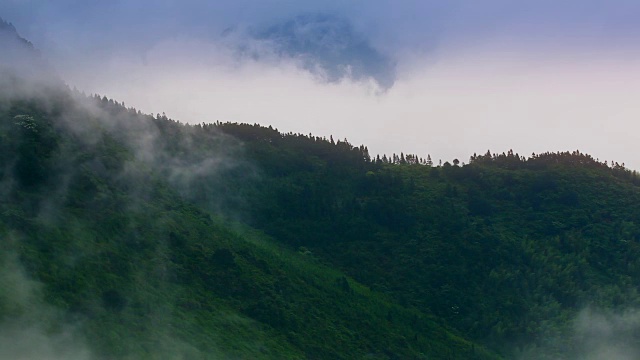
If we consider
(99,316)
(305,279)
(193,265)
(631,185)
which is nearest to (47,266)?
(99,316)

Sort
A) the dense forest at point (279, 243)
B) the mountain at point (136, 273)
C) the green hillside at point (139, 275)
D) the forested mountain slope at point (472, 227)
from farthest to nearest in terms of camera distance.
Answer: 1. the forested mountain slope at point (472, 227)
2. the dense forest at point (279, 243)
3. the green hillside at point (139, 275)
4. the mountain at point (136, 273)

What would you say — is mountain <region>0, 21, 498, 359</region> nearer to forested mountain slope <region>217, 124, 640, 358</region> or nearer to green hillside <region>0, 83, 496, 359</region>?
green hillside <region>0, 83, 496, 359</region>

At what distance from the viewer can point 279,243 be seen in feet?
358

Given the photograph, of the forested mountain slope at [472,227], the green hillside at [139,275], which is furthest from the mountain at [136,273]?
the forested mountain slope at [472,227]

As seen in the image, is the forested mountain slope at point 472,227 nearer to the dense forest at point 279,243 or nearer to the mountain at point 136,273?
the dense forest at point 279,243

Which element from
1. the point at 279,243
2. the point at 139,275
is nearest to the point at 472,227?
the point at 279,243

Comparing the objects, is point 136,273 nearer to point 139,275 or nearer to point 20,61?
point 139,275

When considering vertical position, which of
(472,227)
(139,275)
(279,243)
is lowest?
(139,275)

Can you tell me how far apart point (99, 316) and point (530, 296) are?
55.5 m

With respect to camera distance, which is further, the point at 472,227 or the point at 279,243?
the point at 472,227

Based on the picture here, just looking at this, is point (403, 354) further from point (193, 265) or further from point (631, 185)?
point (631, 185)

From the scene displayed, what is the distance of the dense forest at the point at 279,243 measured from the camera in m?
67.5

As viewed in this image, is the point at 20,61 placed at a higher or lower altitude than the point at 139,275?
higher

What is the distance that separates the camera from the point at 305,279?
298 ft
